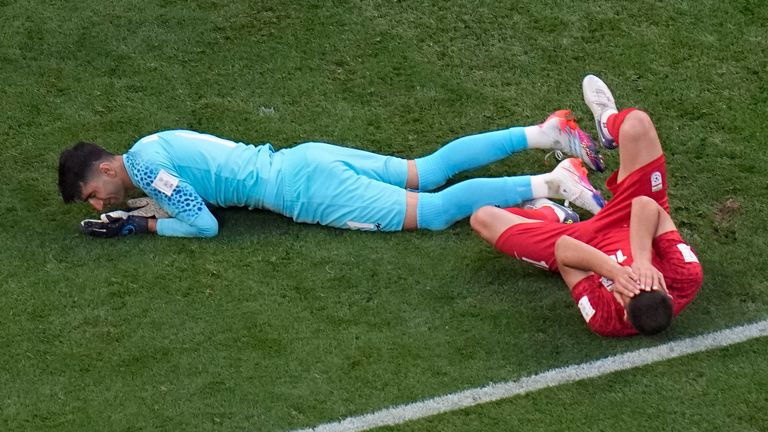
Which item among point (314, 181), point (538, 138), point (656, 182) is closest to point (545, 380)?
point (656, 182)

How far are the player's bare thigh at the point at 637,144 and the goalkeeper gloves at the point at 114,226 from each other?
2.40m

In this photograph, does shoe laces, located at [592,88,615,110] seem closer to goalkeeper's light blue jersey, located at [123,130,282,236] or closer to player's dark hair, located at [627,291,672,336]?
player's dark hair, located at [627,291,672,336]

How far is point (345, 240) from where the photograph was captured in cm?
536

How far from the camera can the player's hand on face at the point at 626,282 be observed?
4.42 metres

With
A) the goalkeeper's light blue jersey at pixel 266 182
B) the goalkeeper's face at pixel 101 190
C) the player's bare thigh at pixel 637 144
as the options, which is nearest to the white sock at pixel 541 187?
the player's bare thigh at pixel 637 144

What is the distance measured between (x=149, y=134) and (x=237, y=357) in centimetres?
182

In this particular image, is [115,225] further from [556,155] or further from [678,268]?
[678,268]

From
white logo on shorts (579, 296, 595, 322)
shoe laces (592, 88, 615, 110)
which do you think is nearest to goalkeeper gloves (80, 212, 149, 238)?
white logo on shorts (579, 296, 595, 322)

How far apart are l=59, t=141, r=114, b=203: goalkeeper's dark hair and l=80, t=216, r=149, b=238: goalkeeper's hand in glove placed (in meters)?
0.16

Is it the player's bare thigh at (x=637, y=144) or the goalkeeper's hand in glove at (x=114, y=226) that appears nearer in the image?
the player's bare thigh at (x=637, y=144)

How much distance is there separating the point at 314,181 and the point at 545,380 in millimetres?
1583

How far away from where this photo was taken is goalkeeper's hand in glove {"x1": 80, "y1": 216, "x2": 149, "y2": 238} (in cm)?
543

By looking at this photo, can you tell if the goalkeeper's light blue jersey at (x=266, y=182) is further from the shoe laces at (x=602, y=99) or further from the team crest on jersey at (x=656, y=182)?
the team crest on jersey at (x=656, y=182)

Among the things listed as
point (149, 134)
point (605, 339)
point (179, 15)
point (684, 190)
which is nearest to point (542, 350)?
point (605, 339)
